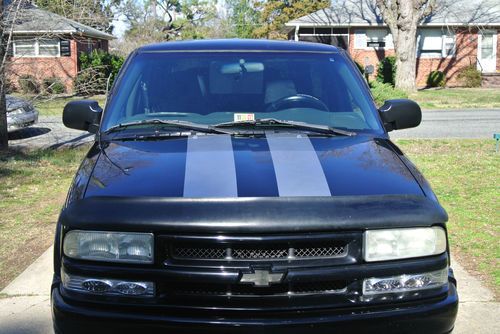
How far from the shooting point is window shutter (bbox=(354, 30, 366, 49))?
32125 millimetres

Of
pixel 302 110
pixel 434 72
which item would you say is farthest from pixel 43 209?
pixel 434 72

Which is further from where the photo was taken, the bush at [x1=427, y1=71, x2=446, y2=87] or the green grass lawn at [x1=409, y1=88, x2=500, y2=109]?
the bush at [x1=427, y1=71, x2=446, y2=87]

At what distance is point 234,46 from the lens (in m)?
4.28

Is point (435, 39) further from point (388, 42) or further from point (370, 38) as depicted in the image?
point (370, 38)

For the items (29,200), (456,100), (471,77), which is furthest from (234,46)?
(471,77)

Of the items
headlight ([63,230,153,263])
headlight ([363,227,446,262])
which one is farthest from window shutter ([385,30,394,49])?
headlight ([63,230,153,263])

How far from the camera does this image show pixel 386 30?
105 feet

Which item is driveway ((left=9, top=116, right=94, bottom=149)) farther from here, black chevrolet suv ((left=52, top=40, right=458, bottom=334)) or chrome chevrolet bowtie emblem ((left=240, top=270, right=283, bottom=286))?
chrome chevrolet bowtie emblem ((left=240, top=270, right=283, bottom=286))

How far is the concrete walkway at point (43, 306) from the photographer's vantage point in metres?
3.87

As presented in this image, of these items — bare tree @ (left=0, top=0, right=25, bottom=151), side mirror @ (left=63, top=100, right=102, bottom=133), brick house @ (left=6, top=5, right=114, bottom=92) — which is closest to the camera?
side mirror @ (left=63, top=100, right=102, bottom=133)

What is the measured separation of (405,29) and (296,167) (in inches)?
910

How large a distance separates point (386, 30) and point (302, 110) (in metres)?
29.8

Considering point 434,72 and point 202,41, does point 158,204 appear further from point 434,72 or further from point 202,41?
point 434,72

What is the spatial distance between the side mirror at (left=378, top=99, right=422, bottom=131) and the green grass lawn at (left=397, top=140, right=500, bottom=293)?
1511 mm
